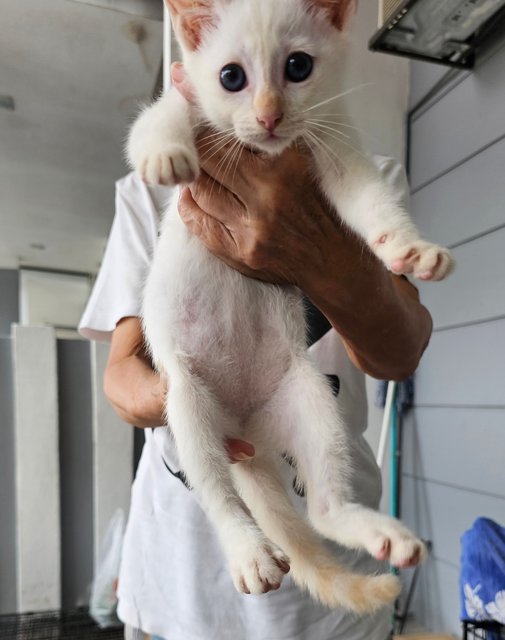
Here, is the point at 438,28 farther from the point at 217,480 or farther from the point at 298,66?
the point at 217,480

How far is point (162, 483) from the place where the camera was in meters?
0.98

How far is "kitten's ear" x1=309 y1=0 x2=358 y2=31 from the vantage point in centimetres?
70

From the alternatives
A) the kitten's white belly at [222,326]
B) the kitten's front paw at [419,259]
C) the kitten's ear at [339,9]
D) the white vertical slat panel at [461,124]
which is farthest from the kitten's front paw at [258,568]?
the white vertical slat panel at [461,124]

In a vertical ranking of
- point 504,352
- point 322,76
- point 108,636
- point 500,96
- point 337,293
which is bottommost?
point 108,636

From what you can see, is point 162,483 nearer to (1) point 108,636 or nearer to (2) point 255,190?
(2) point 255,190

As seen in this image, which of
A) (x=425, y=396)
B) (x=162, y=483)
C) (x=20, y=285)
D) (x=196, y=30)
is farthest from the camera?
(x=20, y=285)

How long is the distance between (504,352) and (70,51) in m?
2.17

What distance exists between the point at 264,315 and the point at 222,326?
70 mm

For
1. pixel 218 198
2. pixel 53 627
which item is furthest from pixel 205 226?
pixel 53 627

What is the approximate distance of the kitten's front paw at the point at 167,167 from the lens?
0.58m

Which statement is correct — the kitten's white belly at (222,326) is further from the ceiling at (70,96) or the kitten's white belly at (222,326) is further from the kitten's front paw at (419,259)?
the ceiling at (70,96)

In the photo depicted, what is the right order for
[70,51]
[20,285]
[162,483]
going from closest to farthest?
[162,483]
[70,51]
[20,285]

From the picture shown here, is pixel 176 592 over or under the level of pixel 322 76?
under

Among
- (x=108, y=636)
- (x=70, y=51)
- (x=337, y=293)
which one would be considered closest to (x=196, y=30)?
(x=337, y=293)
